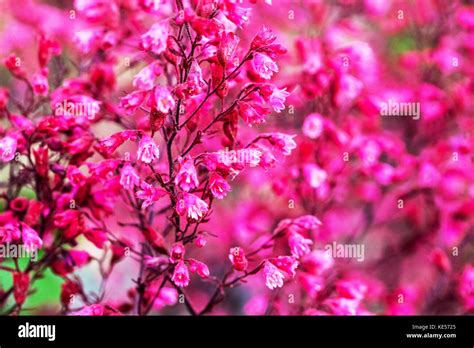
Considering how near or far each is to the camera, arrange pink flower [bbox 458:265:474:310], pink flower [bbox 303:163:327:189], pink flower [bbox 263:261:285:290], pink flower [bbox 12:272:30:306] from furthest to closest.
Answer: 1. pink flower [bbox 458:265:474:310]
2. pink flower [bbox 303:163:327:189]
3. pink flower [bbox 12:272:30:306]
4. pink flower [bbox 263:261:285:290]

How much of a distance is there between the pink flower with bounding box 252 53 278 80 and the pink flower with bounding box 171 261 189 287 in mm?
338

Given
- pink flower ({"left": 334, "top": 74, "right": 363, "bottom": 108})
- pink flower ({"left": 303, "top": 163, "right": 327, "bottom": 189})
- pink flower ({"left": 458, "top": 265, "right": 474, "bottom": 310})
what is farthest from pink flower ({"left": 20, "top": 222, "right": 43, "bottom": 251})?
pink flower ({"left": 458, "top": 265, "right": 474, "bottom": 310})

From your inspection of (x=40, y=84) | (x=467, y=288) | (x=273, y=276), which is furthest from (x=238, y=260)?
(x=467, y=288)

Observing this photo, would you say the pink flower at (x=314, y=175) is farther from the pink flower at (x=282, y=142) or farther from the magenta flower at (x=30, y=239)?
the magenta flower at (x=30, y=239)

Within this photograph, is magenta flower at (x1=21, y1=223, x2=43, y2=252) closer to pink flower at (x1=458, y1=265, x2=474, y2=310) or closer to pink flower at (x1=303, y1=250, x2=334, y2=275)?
pink flower at (x1=303, y1=250, x2=334, y2=275)

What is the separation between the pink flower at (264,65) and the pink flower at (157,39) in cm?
16

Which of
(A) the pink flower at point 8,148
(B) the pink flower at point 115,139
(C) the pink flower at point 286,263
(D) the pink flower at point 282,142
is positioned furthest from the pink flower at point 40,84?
(C) the pink flower at point 286,263

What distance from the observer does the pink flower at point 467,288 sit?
1.75 m

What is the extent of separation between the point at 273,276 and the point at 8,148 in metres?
0.52

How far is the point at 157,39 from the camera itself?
1153 mm

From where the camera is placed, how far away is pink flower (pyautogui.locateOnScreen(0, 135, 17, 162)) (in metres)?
1.31

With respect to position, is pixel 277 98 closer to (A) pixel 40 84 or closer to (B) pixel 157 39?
(B) pixel 157 39

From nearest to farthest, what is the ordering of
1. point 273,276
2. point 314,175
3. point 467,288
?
point 273,276, point 314,175, point 467,288

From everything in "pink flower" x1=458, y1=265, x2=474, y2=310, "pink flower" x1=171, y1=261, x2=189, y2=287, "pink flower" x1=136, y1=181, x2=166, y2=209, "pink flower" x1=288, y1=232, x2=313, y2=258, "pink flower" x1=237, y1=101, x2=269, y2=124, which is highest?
"pink flower" x1=237, y1=101, x2=269, y2=124
